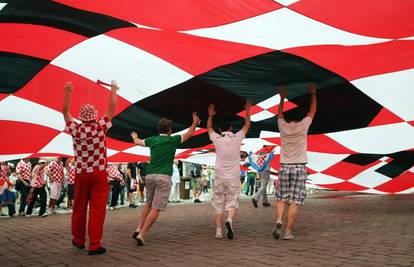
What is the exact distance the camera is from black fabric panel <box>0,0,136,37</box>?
4277 mm

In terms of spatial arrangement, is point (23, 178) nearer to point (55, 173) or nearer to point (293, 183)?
point (55, 173)

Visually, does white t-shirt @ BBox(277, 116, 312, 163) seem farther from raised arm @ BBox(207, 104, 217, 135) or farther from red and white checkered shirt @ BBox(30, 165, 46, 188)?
red and white checkered shirt @ BBox(30, 165, 46, 188)

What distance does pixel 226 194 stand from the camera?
619 cm

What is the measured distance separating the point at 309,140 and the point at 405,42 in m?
3.30

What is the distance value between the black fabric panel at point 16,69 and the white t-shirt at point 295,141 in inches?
129

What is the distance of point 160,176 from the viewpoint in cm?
554

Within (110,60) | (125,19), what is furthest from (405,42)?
(110,60)

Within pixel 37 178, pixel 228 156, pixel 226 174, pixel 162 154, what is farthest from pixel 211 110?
pixel 37 178

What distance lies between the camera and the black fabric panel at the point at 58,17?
4.28 m

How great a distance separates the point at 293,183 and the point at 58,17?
3.55 meters

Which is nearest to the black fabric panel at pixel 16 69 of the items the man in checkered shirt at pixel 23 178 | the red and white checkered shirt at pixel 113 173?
the man in checkered shirt at pixel 23 178

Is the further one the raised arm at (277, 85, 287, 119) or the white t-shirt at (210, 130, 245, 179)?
the white t-shirt at (210, 130, 245, 179)

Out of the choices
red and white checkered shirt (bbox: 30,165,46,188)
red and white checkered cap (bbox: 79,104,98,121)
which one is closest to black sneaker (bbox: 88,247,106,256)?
red and white checkered cap (bbox: 79,104,98,121)

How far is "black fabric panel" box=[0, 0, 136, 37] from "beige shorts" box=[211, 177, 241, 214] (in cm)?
258
